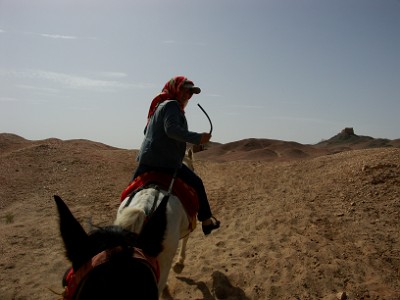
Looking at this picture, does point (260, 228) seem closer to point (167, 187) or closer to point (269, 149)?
point (167, 187)

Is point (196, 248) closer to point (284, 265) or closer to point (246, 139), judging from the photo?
point (284, 265)

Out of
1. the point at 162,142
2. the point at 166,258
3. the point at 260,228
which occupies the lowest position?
the point at 260,228

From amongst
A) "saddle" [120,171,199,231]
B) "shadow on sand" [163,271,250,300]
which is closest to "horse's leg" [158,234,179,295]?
"saddle" [120,171,199,231]

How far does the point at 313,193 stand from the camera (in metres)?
8.23

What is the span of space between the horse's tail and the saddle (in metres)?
0.99

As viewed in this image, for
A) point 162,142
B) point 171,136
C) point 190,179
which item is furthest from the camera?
point 190,179

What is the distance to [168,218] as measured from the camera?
308 cm

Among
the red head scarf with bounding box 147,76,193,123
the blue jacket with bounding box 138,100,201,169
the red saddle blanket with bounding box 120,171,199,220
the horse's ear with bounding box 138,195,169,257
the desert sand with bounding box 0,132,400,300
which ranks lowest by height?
the desert sand with bounding box 0,132,400,300

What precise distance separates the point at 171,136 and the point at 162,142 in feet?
1.02

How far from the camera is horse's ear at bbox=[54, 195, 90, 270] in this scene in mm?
1999

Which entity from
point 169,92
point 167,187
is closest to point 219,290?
point 167,187

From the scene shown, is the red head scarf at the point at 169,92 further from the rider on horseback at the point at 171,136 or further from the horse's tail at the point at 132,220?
the horse's tail at the point at 132,220

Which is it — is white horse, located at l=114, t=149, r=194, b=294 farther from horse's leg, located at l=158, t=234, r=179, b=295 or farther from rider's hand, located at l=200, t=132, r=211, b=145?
rider's hand, located at l=200, t=132, r=211, b=145

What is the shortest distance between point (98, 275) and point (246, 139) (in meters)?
27.2
